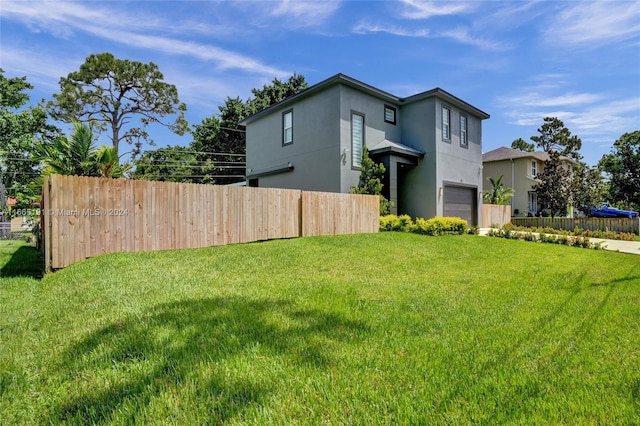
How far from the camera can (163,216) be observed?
7.46 m

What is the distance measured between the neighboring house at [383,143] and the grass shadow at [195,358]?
33.0 feet

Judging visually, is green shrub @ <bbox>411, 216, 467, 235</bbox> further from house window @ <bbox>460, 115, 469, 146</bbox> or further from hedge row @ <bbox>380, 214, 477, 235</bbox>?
house window @ <bbox>460, 115, 469, 146</bbox>

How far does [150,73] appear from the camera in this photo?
2658cm

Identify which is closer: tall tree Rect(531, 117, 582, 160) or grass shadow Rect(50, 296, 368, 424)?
grass shadow Rect(50, 296, 368, 424)

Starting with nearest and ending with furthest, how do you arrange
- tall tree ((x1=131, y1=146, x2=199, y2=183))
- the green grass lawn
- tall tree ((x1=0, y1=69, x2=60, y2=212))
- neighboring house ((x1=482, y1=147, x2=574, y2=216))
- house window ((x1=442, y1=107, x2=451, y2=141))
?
1. the green grass lawn
2. house window ((x1=442, y1=107, x2=451, y2=141))
3. tall tree ((x1=0, y1=69, x2=60, y2=212))
4. neighboring house ((x1=482, y1=147, x2=574, y2=216))
5. tall tree ((x1=131, y1=146, x2=199, y2=183))

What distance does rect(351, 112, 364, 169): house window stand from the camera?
44.0 ft

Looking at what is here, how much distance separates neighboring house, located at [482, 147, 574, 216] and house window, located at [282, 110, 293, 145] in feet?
58.3

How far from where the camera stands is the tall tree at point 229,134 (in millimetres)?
28125

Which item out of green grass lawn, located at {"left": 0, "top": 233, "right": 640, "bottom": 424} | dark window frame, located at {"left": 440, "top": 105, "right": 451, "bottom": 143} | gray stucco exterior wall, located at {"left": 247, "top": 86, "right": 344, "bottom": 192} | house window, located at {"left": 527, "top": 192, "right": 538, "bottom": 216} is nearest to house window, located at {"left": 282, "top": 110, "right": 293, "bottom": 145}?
gray stucco exterior wall, located at {"left": 247, "top": 86, "right": 344, "bottom": 192}

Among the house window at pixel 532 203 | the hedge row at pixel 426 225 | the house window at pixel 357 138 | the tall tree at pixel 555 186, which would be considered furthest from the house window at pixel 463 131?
the house window at pixel 532 203

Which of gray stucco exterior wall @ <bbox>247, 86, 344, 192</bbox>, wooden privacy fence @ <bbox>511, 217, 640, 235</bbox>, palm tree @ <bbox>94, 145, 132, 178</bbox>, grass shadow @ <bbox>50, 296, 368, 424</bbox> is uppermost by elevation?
gray stucco exterior wall @ <bbox>247, 86, 344, 192</bbox>

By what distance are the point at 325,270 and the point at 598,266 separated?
21.7ft

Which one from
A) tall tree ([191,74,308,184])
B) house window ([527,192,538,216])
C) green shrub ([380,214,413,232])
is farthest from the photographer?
tall tree ([191,74,308,184])

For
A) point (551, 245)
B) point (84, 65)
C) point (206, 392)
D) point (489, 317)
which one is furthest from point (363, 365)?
point (84, 65)
